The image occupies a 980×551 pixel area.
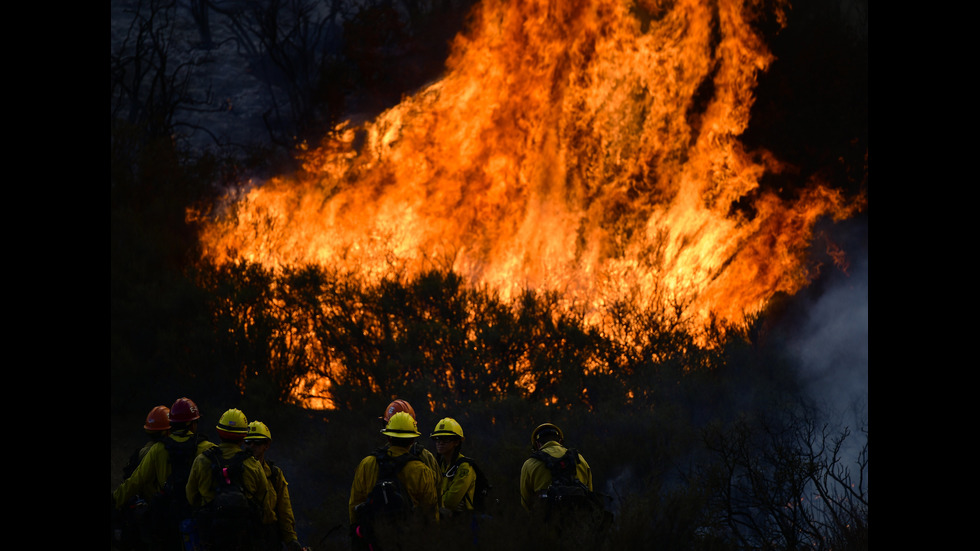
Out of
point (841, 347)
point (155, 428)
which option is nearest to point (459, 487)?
point (155, 428)

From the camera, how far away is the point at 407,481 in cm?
616

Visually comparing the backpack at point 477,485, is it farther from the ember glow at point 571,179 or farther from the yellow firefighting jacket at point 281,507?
the ember glow at point 571,179

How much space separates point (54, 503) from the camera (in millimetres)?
4852

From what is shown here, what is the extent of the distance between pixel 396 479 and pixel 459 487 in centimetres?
63

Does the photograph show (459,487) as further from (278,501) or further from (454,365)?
(454,365)

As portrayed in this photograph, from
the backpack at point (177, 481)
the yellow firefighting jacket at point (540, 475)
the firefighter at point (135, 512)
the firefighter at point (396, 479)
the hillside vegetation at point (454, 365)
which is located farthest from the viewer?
the hillside vegetation at point (454, 365)

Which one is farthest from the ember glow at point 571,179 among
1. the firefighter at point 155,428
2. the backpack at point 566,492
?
the firefighter at point 155,428

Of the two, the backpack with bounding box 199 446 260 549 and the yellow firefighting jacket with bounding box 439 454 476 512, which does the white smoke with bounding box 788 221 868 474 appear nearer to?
the yellow firefighting jacket with bounding box 439 454 476 512

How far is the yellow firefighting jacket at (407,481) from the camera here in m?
6.16

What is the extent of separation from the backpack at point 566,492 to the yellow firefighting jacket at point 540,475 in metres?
0.05

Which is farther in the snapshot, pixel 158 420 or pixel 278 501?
pixel 158 420

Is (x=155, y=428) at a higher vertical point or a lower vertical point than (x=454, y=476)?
higher

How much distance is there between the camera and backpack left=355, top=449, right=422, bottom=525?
598cm

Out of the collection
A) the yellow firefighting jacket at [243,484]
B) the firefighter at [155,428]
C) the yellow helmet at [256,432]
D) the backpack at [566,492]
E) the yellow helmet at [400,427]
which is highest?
the firefighter at [155,428]
